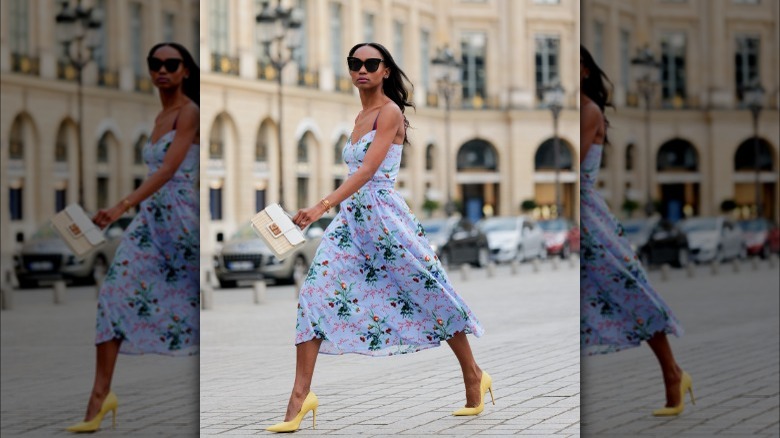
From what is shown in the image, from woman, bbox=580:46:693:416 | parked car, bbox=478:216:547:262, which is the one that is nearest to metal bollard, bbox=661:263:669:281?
woman, bbox=580:46:693:416

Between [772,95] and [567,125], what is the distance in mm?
46534

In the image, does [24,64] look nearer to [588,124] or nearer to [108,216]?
[108,216]

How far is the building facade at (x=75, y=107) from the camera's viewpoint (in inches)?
146

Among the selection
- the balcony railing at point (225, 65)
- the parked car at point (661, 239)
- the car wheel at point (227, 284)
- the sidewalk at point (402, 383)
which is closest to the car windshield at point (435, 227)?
the car wheel at point (227, 284)

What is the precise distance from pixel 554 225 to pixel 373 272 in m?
23.1

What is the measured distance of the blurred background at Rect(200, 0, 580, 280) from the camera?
3597 centimetres

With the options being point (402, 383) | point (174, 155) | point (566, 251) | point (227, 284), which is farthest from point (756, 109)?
point (566, 251)

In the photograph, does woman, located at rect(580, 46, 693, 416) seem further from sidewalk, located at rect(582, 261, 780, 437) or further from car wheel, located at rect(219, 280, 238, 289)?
car wheel, located at rect(219, 280, 238, 289)

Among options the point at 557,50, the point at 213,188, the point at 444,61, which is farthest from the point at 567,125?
the point at 444,61

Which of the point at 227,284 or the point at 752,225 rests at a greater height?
the point at 752,225

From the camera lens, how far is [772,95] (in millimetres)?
3477

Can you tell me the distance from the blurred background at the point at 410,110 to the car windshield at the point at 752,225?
26.6 m

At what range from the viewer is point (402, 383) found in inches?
271

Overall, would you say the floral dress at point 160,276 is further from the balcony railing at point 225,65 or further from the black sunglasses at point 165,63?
the balcony railing at point 225,65
